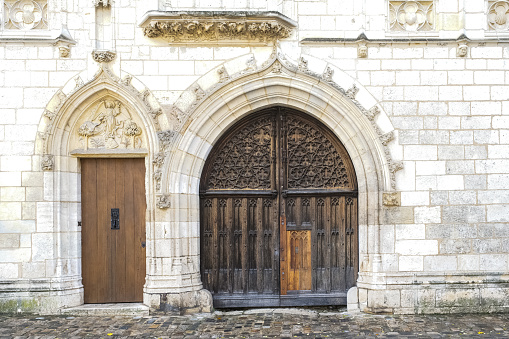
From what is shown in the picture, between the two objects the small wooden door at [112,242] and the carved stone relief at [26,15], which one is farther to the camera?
the small wooden door at [112,242]

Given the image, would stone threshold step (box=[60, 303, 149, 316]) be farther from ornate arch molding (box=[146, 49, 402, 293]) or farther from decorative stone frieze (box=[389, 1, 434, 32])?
decorative stone frieze (box=[389, 1, 434, 32])

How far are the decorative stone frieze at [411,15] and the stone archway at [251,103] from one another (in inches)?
42.9

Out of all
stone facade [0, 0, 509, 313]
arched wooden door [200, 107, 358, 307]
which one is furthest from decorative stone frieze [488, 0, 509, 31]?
arched wooden door [200, 107, 358, 307]

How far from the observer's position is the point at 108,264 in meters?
6.91

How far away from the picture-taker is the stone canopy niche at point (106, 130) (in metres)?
6.80

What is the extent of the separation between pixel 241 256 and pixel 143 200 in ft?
5.44

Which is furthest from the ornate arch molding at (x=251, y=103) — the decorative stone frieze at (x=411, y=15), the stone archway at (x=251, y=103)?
the decorative stone frieze at (x=411, y=15)

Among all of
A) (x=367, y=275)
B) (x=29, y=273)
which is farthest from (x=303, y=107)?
(x=29, y=273)

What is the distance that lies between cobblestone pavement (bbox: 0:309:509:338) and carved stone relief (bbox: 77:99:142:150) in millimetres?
2427

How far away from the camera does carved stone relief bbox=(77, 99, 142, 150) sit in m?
6.80

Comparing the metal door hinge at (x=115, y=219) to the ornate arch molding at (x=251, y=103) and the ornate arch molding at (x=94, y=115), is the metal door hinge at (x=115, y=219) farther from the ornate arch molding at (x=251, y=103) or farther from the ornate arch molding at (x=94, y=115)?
the ornate arch molding at (x=94, y=115)

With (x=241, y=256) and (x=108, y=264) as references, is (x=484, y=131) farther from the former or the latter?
(x=108, y=264)

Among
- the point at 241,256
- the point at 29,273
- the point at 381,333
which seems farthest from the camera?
the point at 241,256

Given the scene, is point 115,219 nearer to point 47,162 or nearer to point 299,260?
point 47,162
